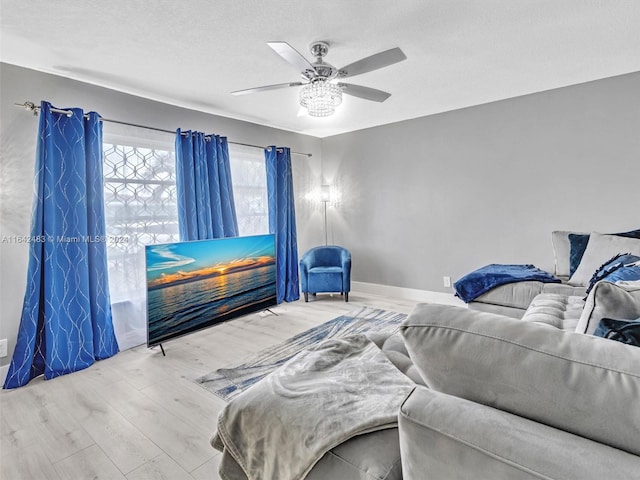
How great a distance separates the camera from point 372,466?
0.85 m

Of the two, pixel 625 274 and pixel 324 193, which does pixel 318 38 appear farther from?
pixel 324 193

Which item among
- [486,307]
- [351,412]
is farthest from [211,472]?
[486,307]

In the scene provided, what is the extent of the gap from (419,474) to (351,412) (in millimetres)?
273

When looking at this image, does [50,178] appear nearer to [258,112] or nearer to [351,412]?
[258,112]

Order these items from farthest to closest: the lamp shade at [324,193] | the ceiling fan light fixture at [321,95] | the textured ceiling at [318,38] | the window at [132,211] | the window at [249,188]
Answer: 1. the lamp shade at [324,193]
2. the window at [249,188]
3. the window at [132,211]
4. the ceiling fan light fixture at [321,95]
5. the textured ceiling at [318,38]

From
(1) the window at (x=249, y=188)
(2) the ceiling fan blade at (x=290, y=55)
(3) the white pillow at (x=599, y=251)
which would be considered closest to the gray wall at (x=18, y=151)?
(1) the window at (x=249, y=188)

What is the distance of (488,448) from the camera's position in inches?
26.4

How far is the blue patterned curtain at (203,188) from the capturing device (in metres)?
3.57

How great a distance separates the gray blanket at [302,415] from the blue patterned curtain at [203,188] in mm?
2750

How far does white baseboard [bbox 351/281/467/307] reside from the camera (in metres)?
4.35

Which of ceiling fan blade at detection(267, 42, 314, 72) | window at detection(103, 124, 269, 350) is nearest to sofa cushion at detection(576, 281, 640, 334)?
ceiling fan blade at detection(267, 42, 314, 72)

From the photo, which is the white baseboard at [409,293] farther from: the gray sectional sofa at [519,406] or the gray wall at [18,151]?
the gray wall at [18,151]

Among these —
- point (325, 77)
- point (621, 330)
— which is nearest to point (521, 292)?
point (621, 330)

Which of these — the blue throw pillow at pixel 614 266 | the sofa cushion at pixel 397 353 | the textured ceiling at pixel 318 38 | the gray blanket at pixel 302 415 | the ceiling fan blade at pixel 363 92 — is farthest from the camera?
the ceiling fan blade at pixel 363 92
